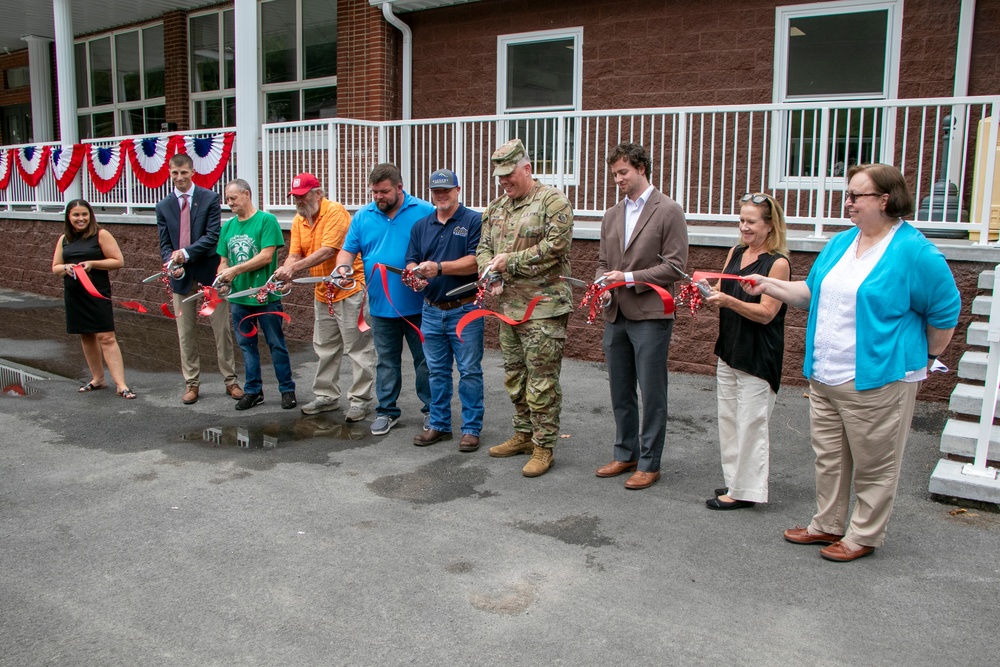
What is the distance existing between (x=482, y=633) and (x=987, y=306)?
4380 millimetres

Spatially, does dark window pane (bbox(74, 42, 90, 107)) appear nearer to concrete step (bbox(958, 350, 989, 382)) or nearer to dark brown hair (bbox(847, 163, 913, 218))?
concrete step (bbox(958, 350, 989, 382))

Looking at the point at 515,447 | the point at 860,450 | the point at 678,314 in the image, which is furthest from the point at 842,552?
the point at 678,314

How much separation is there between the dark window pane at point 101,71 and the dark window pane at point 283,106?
17.3 ft

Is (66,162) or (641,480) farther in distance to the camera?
(66,162)

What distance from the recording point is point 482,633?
11.0 ft

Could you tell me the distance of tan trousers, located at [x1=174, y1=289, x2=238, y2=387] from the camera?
7246mm

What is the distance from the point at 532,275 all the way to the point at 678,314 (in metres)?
3.25

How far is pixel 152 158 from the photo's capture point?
13.0 meters

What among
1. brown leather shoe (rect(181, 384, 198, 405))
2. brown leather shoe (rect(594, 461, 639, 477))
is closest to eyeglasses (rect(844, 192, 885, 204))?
brown leather shoe (rect(594, 461, 639, 477))

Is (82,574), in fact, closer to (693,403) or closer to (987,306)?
(693,403)

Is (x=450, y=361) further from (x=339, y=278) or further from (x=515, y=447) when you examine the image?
(x=339, y=278)

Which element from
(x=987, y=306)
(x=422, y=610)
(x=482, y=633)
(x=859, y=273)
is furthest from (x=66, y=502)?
(x=987, y=306)

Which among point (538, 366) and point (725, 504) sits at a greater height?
point (538, 366)

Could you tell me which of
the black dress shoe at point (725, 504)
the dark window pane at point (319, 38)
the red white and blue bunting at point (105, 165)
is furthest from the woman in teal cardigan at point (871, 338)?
the red white and blue bunting at point (105, 165)
